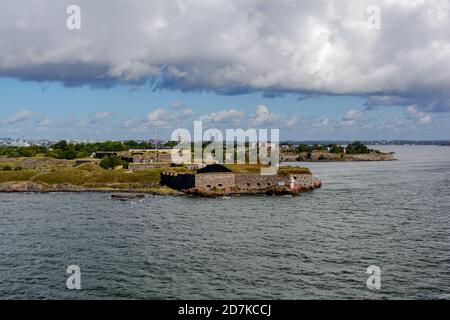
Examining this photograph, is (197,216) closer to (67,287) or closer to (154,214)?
(154,214)

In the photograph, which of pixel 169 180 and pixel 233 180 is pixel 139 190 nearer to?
pixel 169 180

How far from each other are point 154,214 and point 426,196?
112 ft

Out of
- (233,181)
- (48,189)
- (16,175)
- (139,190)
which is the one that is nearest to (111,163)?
(16,175)

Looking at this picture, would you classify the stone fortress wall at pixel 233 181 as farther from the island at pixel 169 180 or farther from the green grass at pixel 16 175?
the green grass at pixel 16 175

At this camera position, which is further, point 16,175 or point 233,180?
point 16,175

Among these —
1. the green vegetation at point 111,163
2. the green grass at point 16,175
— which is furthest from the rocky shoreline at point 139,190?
the green vegetation at point 111,163

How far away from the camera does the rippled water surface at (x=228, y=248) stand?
81.6 ft

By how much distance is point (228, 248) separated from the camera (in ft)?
109

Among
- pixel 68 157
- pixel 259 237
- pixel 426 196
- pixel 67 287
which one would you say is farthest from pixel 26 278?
pixel 68 157

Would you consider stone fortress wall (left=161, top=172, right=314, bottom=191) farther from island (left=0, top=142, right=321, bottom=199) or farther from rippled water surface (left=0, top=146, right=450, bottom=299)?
rippled water surface (left=0, top=146, right=450, bottom=299)

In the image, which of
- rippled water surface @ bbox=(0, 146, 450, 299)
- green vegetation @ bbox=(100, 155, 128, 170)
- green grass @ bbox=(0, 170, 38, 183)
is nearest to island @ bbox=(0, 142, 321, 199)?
green grass @ bbox=(0, 170, 38, 183)

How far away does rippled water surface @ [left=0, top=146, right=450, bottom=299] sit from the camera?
81.6ft
